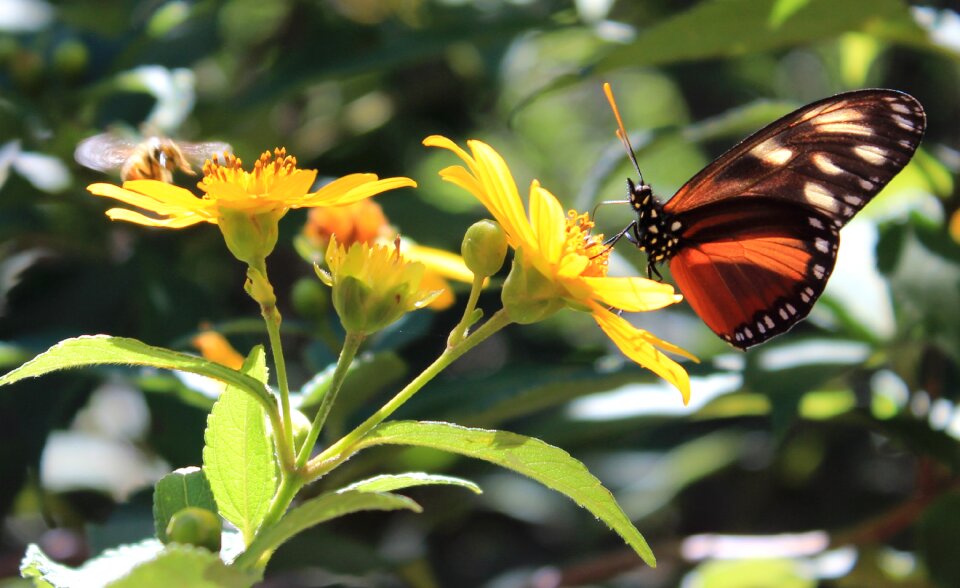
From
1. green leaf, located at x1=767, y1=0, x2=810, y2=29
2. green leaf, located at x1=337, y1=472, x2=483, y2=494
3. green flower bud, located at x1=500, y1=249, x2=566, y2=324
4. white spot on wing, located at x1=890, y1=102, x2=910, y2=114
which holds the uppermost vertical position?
green leaf, located at x1=767, y1=0, x2=810, y2=29

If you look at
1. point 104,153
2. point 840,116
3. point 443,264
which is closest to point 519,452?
point 443,264

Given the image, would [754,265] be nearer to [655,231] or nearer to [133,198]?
[655,231]

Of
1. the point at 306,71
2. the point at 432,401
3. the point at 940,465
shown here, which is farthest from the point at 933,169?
the point at 306,71

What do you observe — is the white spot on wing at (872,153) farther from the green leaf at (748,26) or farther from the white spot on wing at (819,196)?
the green leaf at (748,26)

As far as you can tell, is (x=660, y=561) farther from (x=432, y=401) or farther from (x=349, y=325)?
(x=349, y=325)

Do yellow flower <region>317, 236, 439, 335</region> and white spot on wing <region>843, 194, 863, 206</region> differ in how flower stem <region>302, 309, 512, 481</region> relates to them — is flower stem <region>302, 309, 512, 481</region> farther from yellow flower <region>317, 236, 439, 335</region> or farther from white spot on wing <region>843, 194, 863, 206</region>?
white spot on wing <region>843, 194, 863, 206</region>

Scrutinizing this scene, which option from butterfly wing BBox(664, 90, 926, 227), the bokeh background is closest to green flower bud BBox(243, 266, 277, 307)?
the bokeh background

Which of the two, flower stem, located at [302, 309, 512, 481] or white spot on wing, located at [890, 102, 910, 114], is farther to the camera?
white spot on wing, located at [890, 102, 910, 114]
